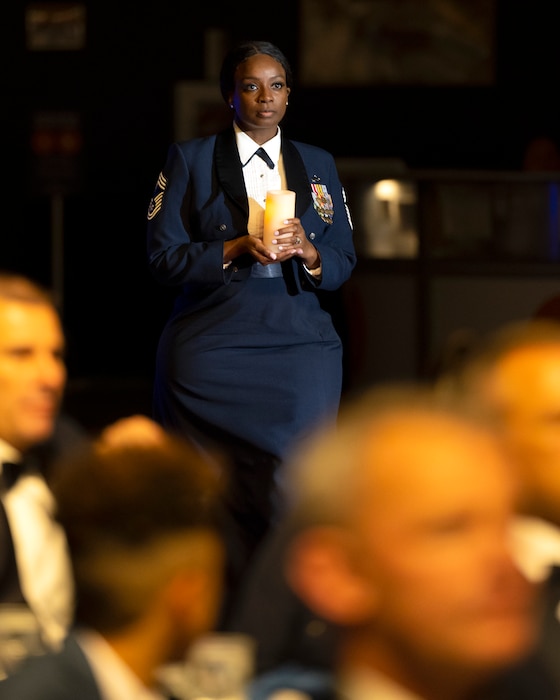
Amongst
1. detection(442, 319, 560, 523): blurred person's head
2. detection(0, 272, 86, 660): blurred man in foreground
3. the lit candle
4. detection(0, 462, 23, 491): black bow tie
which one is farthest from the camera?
the lit candle

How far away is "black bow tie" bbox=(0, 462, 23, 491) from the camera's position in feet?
7.30

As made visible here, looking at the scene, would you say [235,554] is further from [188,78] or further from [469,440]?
[188,78]

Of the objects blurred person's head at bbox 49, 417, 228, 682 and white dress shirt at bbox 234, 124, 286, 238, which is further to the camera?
white dress shirt at bbox 234, 124, 286, 238

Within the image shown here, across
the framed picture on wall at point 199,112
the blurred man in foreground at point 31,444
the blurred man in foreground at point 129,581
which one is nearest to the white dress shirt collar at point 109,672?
the blurred man in foreground at point 129,581

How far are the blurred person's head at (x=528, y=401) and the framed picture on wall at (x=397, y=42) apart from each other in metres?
10.7

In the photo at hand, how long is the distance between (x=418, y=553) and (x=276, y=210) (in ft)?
7.11

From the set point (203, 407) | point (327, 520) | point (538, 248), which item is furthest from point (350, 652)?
point (538, 248)

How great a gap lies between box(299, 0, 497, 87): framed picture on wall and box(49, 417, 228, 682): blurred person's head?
11.3 metres

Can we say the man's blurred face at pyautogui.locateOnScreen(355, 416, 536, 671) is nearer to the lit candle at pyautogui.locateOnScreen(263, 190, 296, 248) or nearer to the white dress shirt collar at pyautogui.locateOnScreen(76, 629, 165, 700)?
the white dress shirt collar at pyautogui.locateOnScreen(76, 629, 165, 700)

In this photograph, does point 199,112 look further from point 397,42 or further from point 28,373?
point 28,373

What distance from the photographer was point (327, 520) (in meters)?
1.38

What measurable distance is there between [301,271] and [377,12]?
9.33m

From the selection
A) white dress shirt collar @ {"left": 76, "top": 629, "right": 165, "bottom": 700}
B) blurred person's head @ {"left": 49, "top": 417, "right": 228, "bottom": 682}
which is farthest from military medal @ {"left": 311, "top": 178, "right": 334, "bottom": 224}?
white dress shirt collar @ {"left": 76, "top": 629, "right": 165, "bottom": 700}

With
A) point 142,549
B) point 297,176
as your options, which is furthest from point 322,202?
point 142,549
